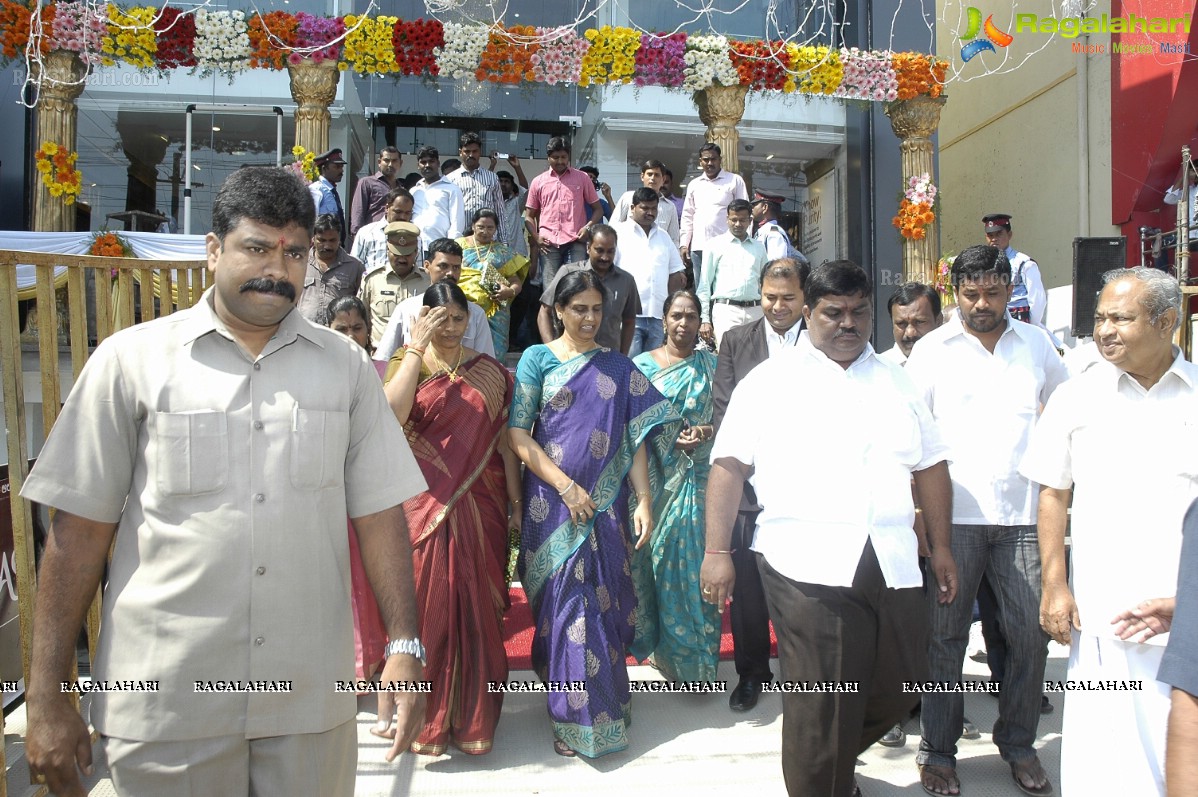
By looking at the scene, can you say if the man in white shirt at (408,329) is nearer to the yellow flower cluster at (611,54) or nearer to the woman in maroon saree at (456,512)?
the woman in maroon saree at (456,512)

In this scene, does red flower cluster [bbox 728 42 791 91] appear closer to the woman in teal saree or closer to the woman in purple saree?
the woman in teal saree

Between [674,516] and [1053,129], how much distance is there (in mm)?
10698

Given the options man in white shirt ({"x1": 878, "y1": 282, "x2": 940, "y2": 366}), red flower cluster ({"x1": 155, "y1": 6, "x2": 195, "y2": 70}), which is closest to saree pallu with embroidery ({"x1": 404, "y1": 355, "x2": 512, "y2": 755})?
man in white shirt ({"x1": 878, "y1": 282, "x2": 940, "y2": 366})

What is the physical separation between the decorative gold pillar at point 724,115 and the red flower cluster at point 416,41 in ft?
10.4

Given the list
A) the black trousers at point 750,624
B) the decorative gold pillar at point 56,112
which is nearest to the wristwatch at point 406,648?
the black trousers at point 750,624

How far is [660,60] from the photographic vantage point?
33.0 feet

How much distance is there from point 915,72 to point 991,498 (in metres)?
8.81

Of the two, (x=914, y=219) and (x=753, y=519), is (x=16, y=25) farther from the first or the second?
(x=914, y=219)

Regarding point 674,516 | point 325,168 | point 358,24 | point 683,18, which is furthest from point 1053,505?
point 683,18

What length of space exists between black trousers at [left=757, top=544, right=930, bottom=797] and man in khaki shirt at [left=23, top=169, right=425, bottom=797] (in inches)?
50.3

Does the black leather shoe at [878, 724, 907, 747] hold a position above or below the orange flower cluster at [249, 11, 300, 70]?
below

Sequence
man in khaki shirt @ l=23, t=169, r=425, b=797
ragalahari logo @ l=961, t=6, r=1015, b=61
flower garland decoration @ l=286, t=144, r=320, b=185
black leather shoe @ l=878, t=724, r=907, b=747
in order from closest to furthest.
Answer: man in khaki shirt @ l=23, t=169, r=425, b=797, black leather shoe @ l=878, t=724, r=907, b=747, flower garland decoration @ l=286, t=144, r=320, b=185, ragalahari logo @ l=961, t=6, r=1015, b=61

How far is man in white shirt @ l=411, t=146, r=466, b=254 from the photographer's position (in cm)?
791

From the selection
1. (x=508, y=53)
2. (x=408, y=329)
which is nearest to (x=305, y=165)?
(x=508, y=53)
